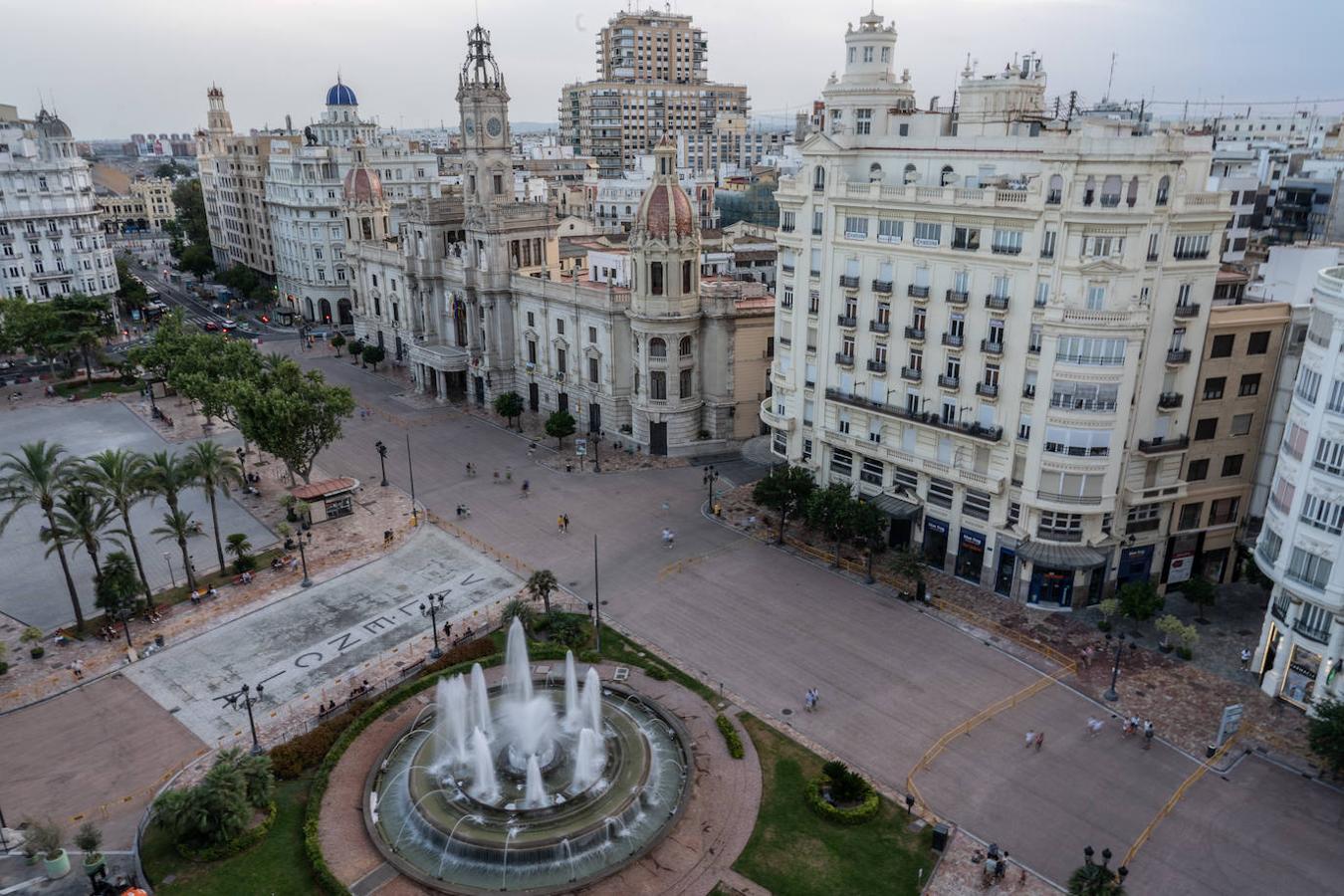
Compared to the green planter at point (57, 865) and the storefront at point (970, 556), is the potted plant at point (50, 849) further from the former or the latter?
the storefront at point (970, 556)

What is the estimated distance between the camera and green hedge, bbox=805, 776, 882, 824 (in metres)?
37.1

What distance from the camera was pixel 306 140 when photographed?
158m

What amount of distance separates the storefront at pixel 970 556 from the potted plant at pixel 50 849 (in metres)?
48.5

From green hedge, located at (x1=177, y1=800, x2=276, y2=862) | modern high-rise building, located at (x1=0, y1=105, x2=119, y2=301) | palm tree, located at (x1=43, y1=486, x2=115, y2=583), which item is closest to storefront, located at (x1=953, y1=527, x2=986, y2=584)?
green hedge, located at (x1=177, y1=800, x2=276, y2=862)

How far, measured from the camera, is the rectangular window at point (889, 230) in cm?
5622

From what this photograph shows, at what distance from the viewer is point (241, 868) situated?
116 feet

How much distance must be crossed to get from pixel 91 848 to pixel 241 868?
5826 millimetres

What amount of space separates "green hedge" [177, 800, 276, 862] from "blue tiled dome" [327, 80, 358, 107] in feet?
451

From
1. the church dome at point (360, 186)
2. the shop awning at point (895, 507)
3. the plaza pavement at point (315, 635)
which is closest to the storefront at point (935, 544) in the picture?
the shop awning at point (895, 507)

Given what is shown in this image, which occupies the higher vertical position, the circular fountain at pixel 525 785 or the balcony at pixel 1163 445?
the balcony at pixel 1163 445

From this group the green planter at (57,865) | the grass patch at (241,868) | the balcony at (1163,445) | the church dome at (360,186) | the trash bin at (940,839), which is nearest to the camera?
the grass patch at (241,868)

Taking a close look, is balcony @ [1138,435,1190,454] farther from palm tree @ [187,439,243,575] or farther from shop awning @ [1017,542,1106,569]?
palm tree @ [187,439,243,575]

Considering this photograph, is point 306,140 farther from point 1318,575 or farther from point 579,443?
point 1318,575

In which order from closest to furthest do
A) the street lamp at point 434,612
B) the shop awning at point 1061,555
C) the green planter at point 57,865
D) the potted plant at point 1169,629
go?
the green planter at point 57,865 → the potted plant at point 1169,629 → the street lamp at point 434,612 → the shop awning at point 1061,555
